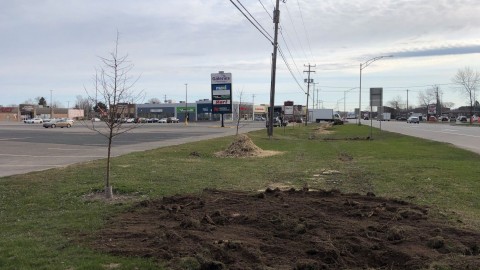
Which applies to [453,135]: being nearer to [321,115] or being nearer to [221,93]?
[221,93]

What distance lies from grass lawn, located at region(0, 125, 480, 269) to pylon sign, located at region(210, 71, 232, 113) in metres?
41.9

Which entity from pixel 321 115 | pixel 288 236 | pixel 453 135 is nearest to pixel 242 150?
pixel 288 236

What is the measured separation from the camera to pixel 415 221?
6.77 metres

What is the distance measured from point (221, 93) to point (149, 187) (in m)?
50.1

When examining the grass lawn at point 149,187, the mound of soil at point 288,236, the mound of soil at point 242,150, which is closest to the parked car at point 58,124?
the mound of soil at point 242,150

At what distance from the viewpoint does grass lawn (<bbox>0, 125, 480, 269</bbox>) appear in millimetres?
5422

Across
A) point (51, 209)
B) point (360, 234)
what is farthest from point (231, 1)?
point (360, 234)

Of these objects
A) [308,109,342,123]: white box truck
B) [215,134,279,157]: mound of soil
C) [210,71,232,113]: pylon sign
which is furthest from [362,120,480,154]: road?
[308,109,342,123]: white box truck

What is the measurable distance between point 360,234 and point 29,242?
424 cm

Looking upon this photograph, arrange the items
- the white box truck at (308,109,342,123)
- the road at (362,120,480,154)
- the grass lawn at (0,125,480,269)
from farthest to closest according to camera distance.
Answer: the white box truck at (308,109,342,123) < the road at (362,120,480,154) < the grass lawn at (0,125,480,269)

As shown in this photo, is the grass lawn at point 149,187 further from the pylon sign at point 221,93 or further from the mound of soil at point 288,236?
the pylon sign at point 221,93

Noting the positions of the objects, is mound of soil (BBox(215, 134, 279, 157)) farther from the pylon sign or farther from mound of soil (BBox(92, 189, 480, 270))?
the pylon sign

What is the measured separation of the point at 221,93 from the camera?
196 ft

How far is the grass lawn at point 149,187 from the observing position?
17.8ft
